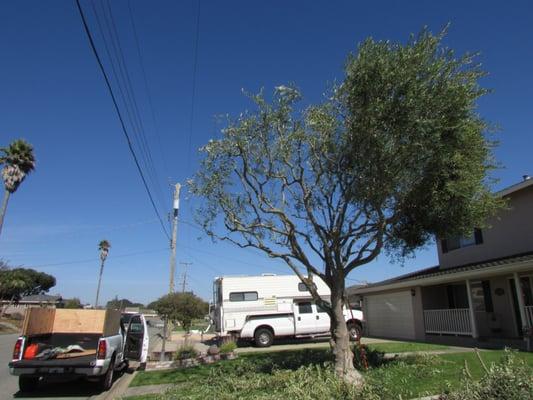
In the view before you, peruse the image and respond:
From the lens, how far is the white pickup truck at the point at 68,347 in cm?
1041

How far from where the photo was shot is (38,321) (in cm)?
1141

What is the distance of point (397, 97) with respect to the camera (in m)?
9.12

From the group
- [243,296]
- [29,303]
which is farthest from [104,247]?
[243,296]

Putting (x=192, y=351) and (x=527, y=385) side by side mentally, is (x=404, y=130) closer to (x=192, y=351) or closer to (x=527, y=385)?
Result: (x=527, y=385)

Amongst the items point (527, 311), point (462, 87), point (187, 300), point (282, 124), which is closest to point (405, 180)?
point (462, 87)

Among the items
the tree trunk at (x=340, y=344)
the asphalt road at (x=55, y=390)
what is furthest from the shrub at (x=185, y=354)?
the tree trunk at (x=340, y=344)

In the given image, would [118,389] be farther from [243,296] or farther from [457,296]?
[457,296]

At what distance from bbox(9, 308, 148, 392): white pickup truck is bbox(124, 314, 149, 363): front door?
1.73 meters

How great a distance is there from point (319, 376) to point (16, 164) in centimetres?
3502

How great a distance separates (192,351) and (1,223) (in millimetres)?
22004

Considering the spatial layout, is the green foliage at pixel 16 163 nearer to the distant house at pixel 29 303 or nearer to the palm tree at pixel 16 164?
the palm tree at pixel 16 164

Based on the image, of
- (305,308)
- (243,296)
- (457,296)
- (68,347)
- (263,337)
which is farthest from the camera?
(243,296)

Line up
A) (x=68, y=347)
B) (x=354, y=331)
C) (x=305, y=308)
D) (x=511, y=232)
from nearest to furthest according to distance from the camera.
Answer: (x=68, y=347), (x=511, y=232), (x=354, y=331), (x=305, y=308)

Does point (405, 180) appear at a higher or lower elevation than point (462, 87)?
lower
